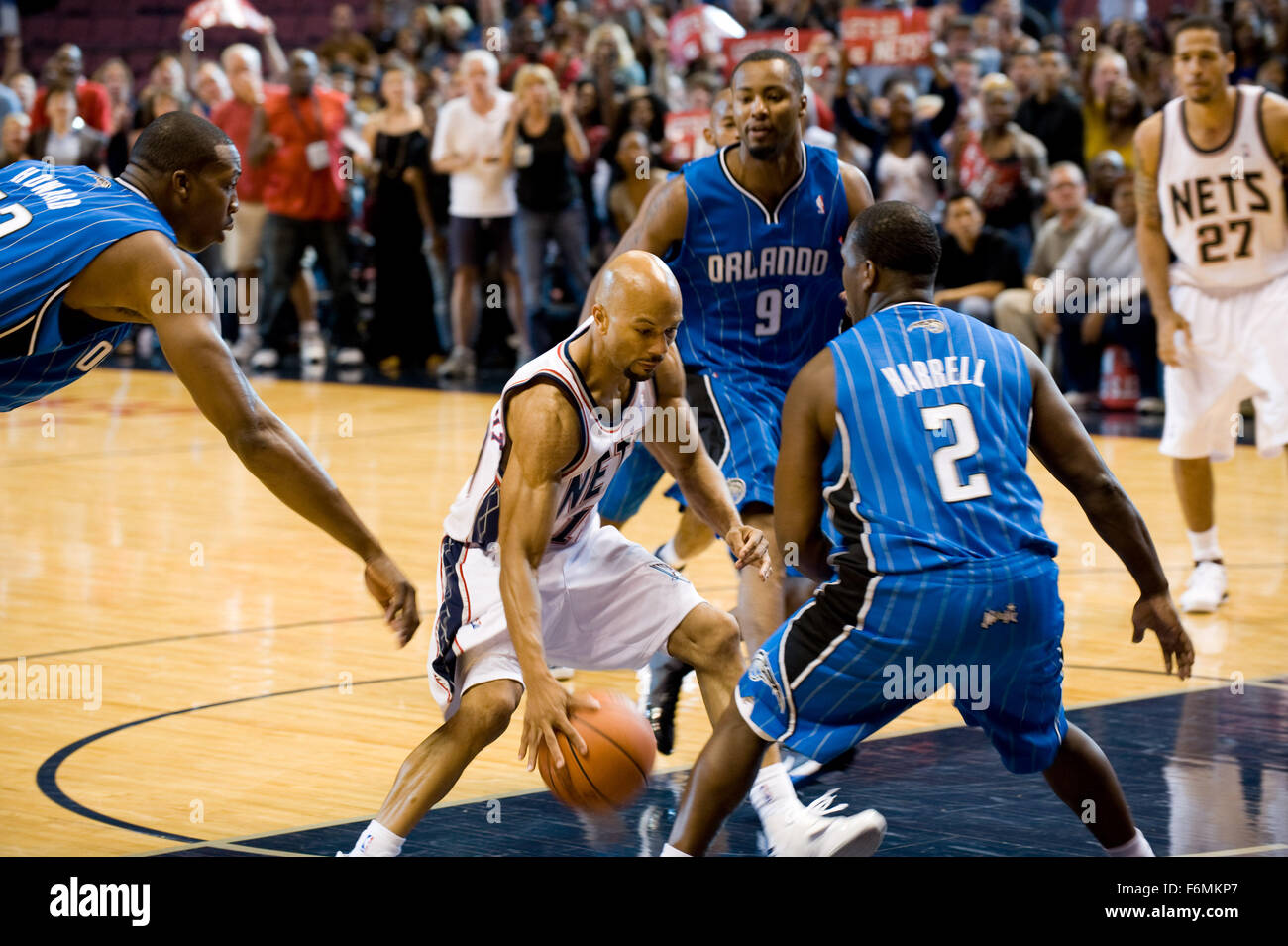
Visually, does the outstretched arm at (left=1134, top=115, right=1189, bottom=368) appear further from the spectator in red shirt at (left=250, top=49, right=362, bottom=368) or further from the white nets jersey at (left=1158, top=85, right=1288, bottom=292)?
the spectator in red shirt at (left=250, top=49, right=362, bottom=368)

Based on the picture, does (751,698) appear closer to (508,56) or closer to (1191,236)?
Answer: (1191,236)

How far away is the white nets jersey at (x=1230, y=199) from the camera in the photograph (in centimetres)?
737

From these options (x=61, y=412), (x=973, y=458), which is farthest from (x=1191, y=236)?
(x=61, y=412)

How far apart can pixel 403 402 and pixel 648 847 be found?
30.0ft

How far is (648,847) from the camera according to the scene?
4625 millimetres

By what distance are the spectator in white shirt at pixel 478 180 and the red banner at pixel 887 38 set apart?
2602mm

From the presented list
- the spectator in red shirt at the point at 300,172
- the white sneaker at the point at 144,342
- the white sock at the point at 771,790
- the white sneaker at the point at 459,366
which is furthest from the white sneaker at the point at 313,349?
the white sock at the point at 771,790

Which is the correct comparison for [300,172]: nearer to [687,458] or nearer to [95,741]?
[95,741]

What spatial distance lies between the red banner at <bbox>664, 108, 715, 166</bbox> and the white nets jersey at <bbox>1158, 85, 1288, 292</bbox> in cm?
517

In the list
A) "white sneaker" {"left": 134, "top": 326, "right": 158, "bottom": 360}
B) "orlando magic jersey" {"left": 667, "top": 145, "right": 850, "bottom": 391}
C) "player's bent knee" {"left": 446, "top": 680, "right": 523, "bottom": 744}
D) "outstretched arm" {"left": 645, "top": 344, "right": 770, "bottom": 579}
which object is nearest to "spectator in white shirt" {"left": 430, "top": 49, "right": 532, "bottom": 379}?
"white sneaker" {"left": 134, "top": 326, "right": 158, "bottom": 360}

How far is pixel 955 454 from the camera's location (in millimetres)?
3869

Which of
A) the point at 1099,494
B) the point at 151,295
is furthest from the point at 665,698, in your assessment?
the point at 151,295

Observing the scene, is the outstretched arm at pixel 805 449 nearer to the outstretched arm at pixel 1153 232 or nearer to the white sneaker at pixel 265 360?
the outstretched arm at pixel 1153 232

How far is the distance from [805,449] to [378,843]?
1279 mm
